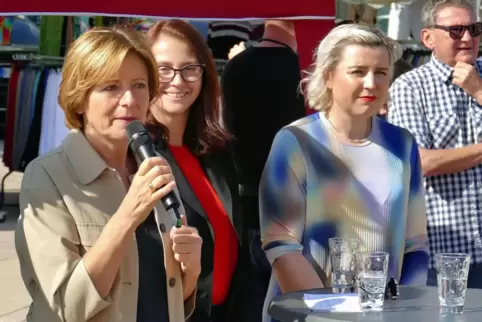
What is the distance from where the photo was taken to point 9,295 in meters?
7.19

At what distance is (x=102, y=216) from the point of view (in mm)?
2715

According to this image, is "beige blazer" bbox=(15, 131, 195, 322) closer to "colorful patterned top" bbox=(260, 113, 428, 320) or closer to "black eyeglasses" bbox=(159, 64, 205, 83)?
"colorful patterned top" bbox=(260, 113, 428, 320)

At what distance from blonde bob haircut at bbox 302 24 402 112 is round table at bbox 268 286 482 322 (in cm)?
84

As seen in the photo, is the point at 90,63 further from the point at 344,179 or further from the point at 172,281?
the point at 344,179

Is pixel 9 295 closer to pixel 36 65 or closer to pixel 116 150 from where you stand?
pixel 36 65

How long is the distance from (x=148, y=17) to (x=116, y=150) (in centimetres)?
150

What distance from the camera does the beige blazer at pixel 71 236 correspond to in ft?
8.51

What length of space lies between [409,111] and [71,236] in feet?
6.75

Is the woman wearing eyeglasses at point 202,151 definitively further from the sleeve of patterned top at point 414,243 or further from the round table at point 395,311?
the sleeve of patterned top at point 414,243

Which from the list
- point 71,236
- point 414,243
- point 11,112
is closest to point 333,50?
point 414,243

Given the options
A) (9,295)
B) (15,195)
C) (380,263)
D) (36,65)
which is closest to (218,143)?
(380,263)

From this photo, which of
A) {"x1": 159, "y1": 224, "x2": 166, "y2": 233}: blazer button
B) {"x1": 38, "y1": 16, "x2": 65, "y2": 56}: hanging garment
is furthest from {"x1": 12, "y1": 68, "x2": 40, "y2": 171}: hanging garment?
{"x1": 159, "y1": 224, "x2": 166, "y2": 233}: blazer button

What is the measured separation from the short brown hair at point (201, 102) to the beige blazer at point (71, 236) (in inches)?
32.7

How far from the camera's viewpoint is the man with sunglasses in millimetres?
4203
